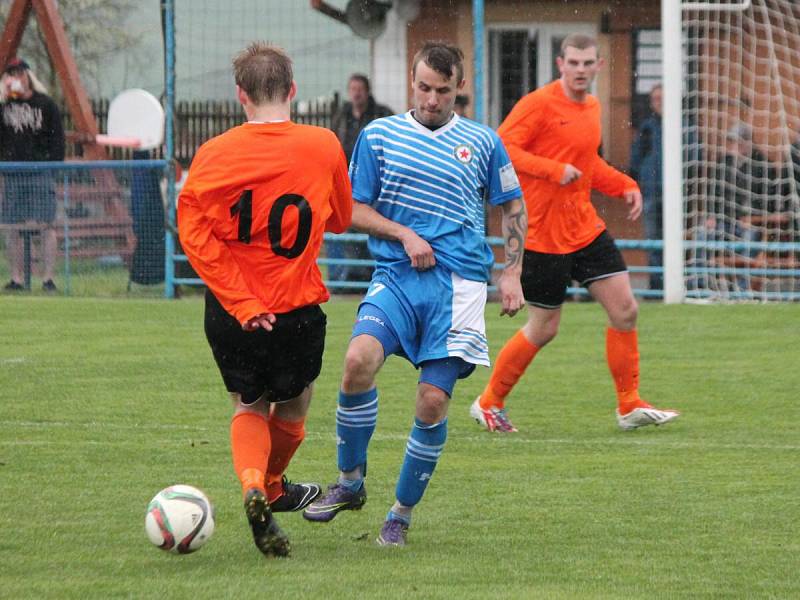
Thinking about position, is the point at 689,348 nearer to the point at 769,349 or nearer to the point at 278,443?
the point at 769,349

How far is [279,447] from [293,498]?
21 centimetres

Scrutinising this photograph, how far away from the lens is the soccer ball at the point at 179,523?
498 centimetres

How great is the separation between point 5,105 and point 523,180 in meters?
8.38

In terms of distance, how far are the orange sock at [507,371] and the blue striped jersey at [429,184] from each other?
8.00ft

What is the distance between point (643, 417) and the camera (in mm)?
8102

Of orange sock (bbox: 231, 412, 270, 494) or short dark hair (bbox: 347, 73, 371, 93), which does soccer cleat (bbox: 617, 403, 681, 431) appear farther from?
short dark hair (bbox: 347, 73, 371, 93)

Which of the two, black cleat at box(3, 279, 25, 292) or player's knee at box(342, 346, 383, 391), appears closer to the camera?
player's knee at box(342, 346, 383, 391)

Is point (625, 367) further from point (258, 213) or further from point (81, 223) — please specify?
point (81, 223)

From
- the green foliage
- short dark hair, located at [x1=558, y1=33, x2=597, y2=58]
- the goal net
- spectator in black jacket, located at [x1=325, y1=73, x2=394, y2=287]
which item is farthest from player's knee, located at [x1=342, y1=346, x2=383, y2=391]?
the green foliage

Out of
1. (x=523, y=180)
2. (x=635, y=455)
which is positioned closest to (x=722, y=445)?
(x=635, y=455)

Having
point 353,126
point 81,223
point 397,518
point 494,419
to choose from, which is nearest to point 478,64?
point 353,126

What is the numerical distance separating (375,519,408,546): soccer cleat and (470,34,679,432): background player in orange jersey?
2732 mm

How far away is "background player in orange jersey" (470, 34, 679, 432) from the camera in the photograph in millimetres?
8195

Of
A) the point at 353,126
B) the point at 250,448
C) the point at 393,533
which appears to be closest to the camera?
the point at 250,448
